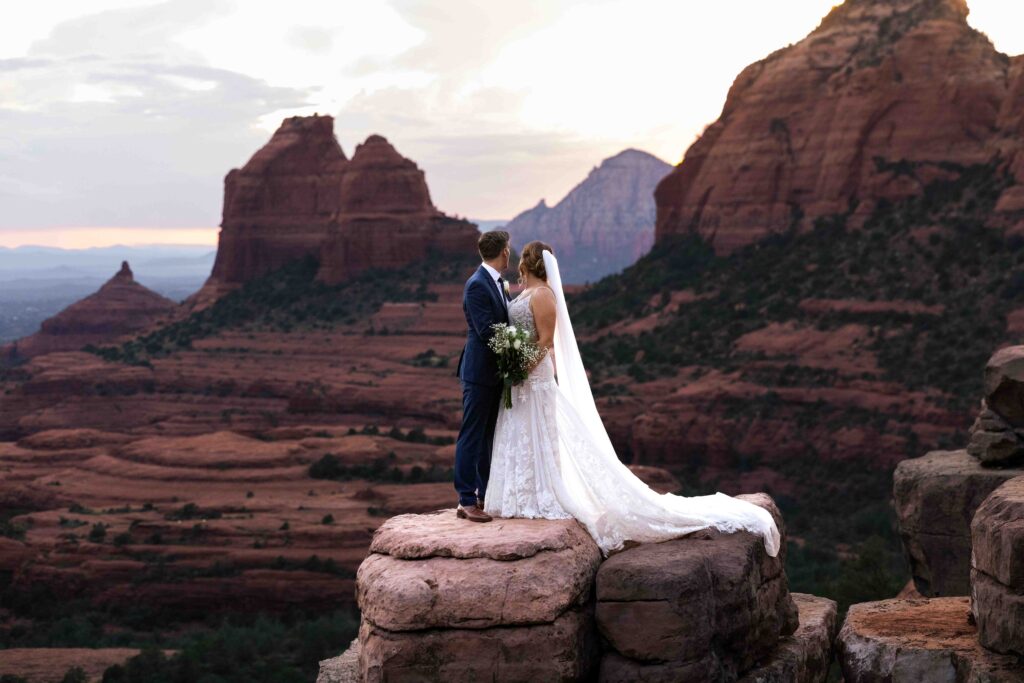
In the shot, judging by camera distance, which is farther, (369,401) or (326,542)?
(369,401)

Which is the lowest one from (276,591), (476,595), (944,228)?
(276,591)

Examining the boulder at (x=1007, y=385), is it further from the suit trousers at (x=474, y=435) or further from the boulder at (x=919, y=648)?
the suit trousers at (x=474, y=435)

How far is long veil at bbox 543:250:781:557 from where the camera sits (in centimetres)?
1141

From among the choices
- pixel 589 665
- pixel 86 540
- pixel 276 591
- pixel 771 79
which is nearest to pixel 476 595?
pixel 589 665

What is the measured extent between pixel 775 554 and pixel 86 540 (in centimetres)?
3330

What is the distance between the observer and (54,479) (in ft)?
169

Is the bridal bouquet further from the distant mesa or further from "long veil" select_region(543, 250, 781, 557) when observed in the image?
the distant mesa

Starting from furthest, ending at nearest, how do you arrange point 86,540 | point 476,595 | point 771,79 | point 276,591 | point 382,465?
point 771,79
point 382,465
point 86,540
point 276,591
point 476,595

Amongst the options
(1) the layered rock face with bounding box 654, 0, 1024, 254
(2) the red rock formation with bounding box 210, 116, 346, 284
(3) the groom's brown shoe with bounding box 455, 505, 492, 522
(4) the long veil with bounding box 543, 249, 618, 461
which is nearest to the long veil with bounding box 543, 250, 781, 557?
(4) the long veil with bounding box 543, 249, 618, 461

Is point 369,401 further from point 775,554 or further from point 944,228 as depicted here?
point 775,554

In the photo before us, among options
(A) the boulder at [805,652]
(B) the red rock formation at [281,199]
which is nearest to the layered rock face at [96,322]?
(B) the red rock formation at [281,199]

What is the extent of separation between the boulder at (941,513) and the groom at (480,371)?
738cm

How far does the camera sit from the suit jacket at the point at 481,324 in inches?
461

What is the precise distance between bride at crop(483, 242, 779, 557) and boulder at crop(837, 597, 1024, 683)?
1.32m
